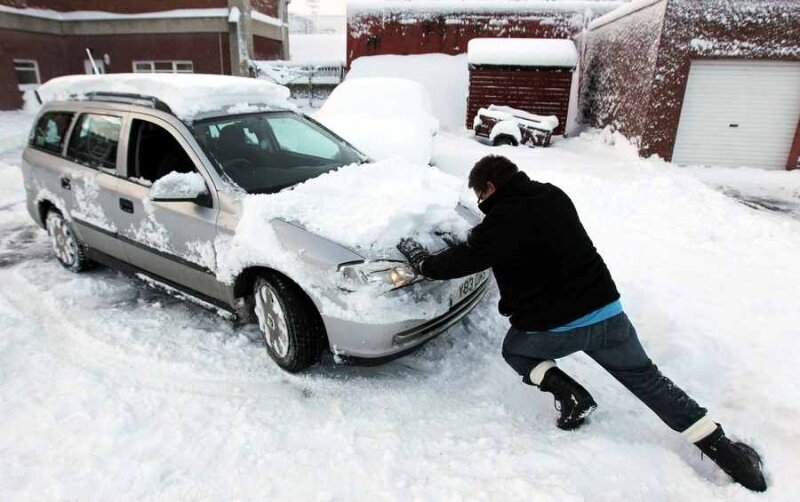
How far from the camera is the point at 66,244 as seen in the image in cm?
479

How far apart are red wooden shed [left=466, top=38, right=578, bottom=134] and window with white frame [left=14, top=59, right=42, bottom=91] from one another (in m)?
14.5

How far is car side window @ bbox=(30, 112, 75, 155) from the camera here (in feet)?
14.9

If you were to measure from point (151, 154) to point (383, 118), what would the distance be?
466 cm

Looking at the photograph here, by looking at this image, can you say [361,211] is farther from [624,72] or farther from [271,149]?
[624,72]

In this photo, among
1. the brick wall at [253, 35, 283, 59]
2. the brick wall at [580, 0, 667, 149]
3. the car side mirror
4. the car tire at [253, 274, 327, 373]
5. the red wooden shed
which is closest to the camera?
the car tire at [253, 274, 327, 373]

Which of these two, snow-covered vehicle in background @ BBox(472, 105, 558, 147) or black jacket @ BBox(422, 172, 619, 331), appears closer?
black jacket @ BBox(422, 172, 619, 331)

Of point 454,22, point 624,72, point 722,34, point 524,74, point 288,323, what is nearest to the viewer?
point 288,323

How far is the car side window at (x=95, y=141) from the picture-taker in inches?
157

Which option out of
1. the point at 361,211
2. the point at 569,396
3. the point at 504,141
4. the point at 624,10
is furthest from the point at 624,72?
the point at 569,396

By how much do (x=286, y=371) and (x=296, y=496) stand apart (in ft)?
3.49

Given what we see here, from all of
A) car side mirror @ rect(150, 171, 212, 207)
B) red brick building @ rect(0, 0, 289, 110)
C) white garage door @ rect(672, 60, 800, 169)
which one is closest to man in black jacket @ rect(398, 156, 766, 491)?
car side mirror @ rect(150, 171, 212, 207)

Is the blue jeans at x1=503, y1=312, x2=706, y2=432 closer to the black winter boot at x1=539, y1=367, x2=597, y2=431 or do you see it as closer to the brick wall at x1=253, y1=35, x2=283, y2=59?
the black winter boot at x1=539, y1=367, x2=597, y2=431

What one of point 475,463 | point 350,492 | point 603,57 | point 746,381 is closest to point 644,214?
point 746,381

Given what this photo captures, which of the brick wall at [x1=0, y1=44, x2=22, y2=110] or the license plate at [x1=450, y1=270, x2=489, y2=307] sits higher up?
the brick wall at [x1=0, y1=44, x2=22, y2=110]
